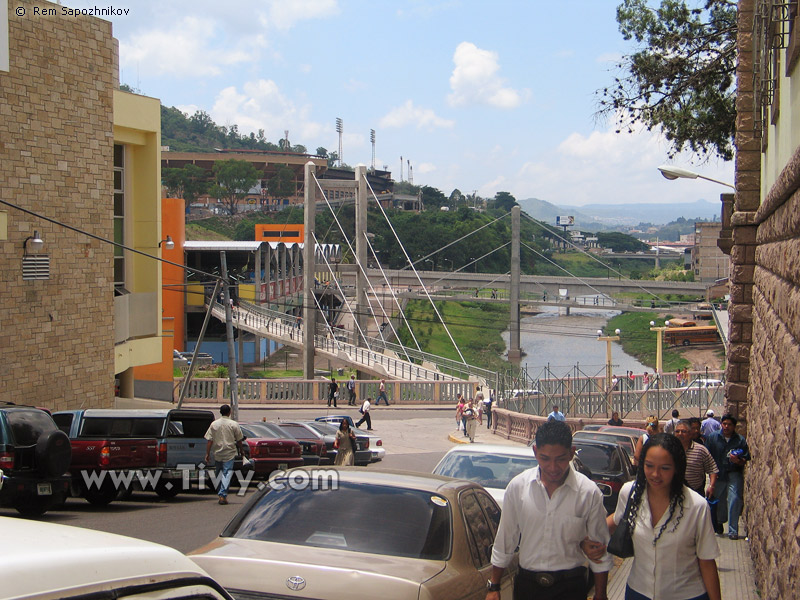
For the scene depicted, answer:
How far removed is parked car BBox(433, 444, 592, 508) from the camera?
9211 millimetres

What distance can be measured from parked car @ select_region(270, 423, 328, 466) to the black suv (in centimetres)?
765

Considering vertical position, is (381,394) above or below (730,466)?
below

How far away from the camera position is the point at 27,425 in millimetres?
11594

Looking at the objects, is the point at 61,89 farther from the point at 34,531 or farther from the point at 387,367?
the point at 387,367

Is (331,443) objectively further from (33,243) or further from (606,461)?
(606,461)

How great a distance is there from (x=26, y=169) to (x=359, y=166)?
3079cm

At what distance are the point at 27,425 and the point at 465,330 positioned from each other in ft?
282

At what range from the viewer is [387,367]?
157ft

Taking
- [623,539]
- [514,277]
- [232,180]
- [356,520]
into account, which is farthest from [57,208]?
[232,180]

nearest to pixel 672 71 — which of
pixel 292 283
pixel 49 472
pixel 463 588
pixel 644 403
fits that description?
pixel 644 403

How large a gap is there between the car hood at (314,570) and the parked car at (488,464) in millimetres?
4179

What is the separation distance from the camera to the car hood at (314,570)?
457 cm


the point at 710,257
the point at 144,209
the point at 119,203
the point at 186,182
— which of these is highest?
the point at 186,182

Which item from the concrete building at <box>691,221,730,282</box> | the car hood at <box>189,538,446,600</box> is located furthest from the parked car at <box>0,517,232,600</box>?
the concrete building at <box>691,221,730,282</box>
